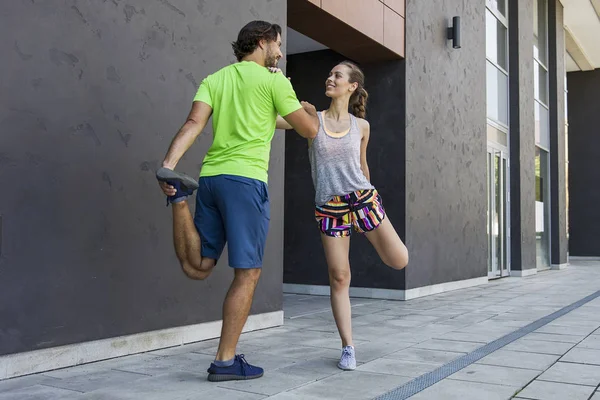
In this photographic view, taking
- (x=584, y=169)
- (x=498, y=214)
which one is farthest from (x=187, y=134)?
(x=584, y=169)

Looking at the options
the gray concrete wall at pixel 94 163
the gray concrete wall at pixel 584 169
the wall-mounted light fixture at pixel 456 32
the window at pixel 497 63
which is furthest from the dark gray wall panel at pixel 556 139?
the gray concrete wall at pixel 94 163

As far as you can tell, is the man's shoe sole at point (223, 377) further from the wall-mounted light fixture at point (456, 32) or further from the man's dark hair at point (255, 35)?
the wall-mounted light fixture at point (456, 32)

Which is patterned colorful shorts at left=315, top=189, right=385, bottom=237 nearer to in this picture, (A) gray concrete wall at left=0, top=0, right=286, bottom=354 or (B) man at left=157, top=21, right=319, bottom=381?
(B) man at left=157, top=21, right=319, bottom=381

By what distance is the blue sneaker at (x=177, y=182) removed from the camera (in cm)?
247

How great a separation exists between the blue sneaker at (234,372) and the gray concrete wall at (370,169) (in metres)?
4.10

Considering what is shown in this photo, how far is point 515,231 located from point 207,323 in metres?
8.07

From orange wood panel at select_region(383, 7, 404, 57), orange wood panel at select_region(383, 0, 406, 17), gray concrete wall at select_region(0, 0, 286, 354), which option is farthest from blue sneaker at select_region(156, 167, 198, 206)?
orange wood panel at select_region(383, 0, 406, 17)

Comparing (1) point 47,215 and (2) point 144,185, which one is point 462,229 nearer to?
(2) point 144,185

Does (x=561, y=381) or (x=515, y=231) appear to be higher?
(x=515, y=231)

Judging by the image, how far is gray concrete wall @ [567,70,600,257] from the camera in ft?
58.9

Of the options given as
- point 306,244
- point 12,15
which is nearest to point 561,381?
point 12,15

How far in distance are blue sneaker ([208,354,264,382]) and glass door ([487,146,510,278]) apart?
7647 mm

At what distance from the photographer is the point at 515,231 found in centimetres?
1087

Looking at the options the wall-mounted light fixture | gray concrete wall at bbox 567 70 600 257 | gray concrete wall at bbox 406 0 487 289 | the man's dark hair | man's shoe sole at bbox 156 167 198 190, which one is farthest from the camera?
gray concrete wall at bbox 567 70 600 257
